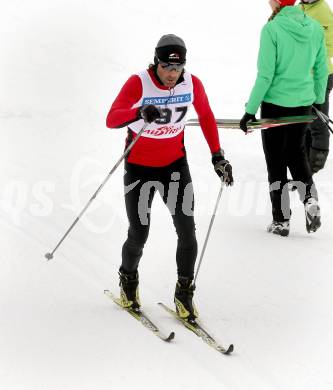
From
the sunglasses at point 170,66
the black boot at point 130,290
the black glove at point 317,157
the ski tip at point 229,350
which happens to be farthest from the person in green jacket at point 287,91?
the ski tip at point 229,350

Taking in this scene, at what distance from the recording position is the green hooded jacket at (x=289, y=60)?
618cm

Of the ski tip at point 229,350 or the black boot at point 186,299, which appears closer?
the ski tip at point 229,350

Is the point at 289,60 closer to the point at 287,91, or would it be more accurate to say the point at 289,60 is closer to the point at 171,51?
the point at 287,91

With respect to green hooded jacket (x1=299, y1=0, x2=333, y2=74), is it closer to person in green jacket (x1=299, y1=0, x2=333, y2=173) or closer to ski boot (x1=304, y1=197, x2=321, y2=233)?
person in green jacket (x1=299, y1=0, x2=333, y2=173)

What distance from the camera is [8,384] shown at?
4.04 m

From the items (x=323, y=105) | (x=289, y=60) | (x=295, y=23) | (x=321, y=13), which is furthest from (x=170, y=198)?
(x=321, y=13)

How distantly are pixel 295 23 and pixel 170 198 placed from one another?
2.51 metres

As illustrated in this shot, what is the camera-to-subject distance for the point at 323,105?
25.2ft

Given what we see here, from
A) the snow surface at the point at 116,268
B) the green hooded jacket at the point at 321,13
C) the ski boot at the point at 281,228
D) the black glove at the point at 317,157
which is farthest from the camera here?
the black glove at the point at 317,157

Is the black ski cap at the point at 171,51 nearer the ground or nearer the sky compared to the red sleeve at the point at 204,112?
nearer the sky

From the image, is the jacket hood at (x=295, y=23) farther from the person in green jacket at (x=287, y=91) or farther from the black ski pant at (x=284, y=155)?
the black ski pant at (x=284, y=155)

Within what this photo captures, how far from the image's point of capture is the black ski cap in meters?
4.40

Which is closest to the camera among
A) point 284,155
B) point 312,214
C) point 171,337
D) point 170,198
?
point 171,337

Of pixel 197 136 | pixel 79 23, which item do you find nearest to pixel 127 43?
pixel 79 23
